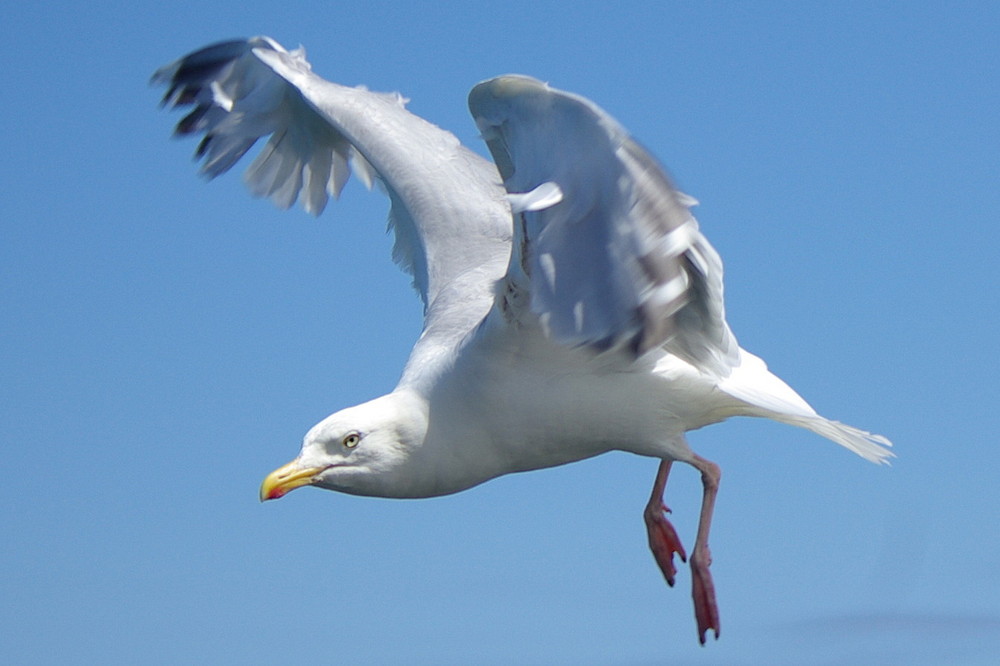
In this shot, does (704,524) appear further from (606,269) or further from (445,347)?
(606,269)

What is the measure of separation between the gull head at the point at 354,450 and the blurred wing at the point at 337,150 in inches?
51.0

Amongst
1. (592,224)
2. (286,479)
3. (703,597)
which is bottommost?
(703,597)

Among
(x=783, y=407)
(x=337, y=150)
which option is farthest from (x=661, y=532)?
(x=337, y=150)

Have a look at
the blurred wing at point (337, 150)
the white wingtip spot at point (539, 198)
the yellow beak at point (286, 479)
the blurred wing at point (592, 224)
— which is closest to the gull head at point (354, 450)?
the yellow beak at point (286, 479)

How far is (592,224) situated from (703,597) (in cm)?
235

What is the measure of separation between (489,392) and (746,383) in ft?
3.69

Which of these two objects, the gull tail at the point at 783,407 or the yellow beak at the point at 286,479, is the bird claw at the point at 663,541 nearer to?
the gull tail at the point at 783,407

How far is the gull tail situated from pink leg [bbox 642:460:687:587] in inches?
26.0

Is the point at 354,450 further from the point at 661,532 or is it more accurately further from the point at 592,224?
the point at 592,224

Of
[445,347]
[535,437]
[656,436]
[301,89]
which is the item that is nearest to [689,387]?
[656,436]

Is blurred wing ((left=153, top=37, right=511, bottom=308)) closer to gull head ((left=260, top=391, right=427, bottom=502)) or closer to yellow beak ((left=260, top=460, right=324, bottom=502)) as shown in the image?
gull head ((left=260, top=391, right=427, bottom=502))

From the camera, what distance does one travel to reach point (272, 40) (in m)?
8.62

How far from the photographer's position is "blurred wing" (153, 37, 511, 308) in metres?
7.87

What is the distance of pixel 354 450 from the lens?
6.37 metres
